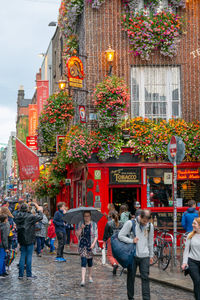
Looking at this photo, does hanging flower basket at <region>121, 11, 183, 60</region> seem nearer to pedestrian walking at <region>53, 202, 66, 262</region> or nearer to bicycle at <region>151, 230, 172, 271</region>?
pedestrian walking at <region>53, 202, 66, 262</region>

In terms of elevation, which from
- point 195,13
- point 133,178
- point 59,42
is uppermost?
point 59,42

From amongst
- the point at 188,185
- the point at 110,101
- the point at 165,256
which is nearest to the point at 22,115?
the point at 188,185

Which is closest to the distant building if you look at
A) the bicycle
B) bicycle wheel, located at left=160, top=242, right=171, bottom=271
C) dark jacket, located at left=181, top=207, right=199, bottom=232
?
the bicycle

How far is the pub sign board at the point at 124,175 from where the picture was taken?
1984 cm

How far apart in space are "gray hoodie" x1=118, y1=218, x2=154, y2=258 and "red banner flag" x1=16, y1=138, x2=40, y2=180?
12648 millimetres

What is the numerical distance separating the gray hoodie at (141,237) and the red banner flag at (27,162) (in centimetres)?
1265

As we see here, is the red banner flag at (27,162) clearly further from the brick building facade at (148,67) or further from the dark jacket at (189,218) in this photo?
the dark jacket at (189,218)

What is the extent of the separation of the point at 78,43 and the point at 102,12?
2593mm

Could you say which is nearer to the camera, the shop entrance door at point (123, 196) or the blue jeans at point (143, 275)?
the blue jeans at point (143, 275)

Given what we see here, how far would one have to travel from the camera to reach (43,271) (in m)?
13.5

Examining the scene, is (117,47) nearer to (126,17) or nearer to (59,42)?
(126,17)

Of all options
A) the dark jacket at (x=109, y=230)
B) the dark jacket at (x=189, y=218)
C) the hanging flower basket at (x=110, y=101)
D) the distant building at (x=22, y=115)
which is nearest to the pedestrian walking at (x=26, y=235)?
the dark jacket at (x=109, y=230)

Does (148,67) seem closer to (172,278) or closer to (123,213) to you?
(123,213)

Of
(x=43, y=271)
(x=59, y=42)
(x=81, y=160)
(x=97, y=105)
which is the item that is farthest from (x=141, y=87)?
(x=59, y=42)
